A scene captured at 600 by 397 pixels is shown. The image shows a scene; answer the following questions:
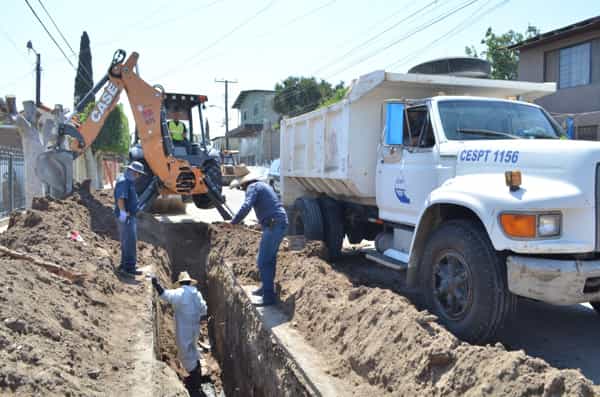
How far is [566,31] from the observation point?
50.4 ft

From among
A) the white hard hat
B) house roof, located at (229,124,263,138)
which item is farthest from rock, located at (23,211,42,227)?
house roof, located at (229,124,263,138)

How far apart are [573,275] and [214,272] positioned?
6.50 m

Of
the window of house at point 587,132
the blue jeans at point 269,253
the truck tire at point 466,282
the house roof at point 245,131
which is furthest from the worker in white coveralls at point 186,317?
the house roof at point 245,131

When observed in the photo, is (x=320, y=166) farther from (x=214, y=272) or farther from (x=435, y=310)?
(x=435, y=310)

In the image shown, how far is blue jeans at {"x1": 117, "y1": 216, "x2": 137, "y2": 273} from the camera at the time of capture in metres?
7.11

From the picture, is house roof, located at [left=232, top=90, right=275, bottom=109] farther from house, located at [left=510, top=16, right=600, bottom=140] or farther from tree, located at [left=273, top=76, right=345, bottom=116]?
house, located at [left=510, top=16, right=600, bottom=140]

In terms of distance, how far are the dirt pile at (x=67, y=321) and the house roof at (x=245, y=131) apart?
4126cm

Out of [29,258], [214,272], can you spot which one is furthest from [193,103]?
[29,258]

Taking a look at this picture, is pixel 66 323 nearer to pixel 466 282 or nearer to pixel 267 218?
pixel 267 218

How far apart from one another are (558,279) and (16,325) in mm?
4061

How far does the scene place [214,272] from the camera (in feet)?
29.9

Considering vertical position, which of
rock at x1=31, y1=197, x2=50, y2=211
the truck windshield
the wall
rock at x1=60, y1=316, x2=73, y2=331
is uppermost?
the wall

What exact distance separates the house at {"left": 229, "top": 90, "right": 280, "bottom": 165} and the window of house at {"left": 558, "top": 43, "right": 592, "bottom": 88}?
25528 millimetres

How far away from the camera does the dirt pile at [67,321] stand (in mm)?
3422
